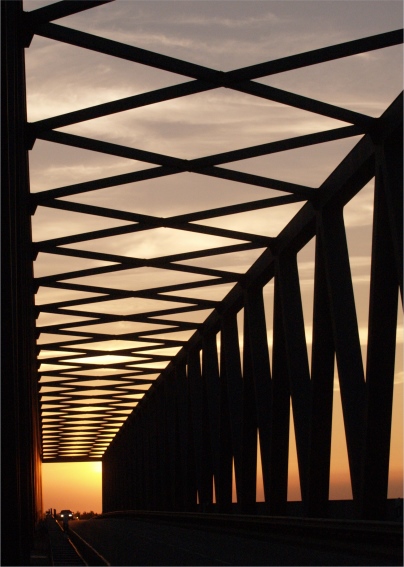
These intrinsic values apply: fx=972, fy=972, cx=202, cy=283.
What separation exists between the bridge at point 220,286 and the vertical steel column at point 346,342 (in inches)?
1.0

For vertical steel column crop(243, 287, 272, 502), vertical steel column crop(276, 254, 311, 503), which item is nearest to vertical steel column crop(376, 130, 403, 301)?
vertical steel column crop(276, 254, 311, 503)

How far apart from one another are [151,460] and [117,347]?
1450 cm

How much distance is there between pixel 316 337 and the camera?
18078 millimetres

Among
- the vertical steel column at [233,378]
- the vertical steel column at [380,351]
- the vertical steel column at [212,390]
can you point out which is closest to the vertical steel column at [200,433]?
the vertical steel column at [212,390]

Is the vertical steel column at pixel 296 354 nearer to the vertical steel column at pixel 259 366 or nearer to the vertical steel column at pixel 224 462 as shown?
the vertical steel column at pixel 259 366

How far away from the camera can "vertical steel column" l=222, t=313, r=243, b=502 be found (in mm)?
26266

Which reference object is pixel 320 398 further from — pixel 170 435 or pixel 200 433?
pixel 170 435

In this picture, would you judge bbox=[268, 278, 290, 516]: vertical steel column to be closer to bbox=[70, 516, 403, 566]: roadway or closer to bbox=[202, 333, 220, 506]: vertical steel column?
bbox=[70, 516, 403, 566]: roadway

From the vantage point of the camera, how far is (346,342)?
1691 centimetres

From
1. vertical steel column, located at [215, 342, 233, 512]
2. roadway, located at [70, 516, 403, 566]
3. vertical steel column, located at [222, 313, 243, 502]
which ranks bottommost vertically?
roadway, located at [70, 516, 403, 566]

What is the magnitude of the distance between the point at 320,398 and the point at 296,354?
7.91 ft

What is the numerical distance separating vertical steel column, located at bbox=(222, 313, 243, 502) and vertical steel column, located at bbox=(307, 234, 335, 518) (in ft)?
24.3

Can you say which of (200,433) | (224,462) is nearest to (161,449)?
(200,433)

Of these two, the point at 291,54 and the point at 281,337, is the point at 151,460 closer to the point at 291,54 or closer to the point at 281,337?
the point at 281,337
